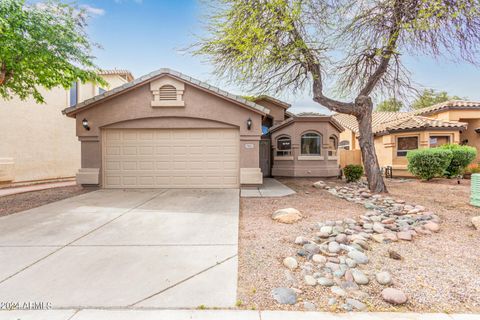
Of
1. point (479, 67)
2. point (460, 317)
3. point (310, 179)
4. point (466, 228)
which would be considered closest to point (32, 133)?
point (310, 179)

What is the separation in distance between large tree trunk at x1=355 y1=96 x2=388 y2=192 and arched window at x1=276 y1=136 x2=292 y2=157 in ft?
15.9

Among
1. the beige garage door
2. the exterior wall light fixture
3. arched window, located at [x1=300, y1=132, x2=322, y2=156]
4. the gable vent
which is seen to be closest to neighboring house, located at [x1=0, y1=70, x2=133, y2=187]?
the exterior wall light fixture

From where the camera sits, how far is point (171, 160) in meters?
8.89

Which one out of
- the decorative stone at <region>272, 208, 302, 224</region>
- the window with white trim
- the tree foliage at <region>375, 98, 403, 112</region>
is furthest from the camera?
the window with white trim

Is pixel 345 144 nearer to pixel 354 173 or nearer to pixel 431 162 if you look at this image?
pixel 431 162

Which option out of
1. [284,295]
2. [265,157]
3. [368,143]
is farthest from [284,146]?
[284,295]

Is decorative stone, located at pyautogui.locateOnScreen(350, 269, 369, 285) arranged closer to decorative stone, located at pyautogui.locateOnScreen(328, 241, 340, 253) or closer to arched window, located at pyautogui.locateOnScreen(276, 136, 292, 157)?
decorative stone, located at pyautogui.locateOnScreen(328, 241, 340, 253)

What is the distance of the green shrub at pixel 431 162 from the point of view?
10500mm

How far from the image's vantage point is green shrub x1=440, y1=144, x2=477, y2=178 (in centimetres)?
1095

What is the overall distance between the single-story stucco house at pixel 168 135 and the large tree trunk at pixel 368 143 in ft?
10.9

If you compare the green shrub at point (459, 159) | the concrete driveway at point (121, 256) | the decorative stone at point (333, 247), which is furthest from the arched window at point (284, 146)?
the decorative stone at point (333, 247)

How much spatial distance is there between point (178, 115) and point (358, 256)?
744 cm

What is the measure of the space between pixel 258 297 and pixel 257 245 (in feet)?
4.03

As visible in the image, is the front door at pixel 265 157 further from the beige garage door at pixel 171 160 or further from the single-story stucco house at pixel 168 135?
the beige garage door at pixel 171 160
